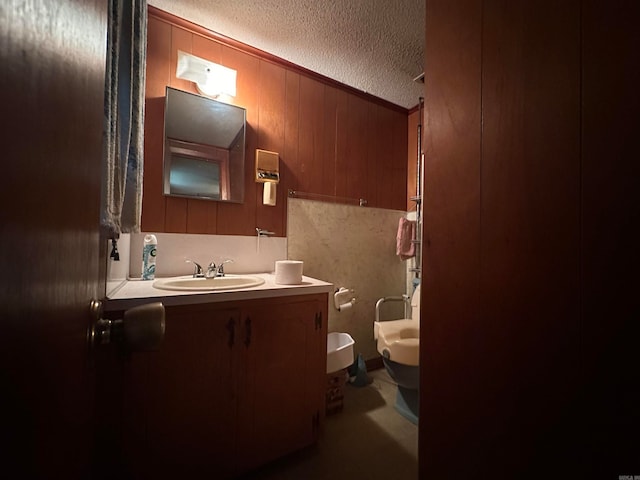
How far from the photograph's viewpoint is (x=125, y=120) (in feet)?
3.07

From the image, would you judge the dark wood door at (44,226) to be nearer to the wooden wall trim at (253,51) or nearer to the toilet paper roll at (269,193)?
the toilet paper roll at (269,193)

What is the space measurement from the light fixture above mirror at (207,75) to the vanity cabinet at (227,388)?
1.31 metres

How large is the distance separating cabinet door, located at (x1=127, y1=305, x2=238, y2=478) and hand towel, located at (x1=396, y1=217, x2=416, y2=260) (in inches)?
63.0

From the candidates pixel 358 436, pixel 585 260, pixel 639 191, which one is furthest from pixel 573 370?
pixel 358 436

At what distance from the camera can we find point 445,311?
0.65m

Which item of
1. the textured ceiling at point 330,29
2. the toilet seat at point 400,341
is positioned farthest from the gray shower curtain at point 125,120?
the toilet seat at point 400,341

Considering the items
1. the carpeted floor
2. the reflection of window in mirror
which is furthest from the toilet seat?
the reflection of window in mirror

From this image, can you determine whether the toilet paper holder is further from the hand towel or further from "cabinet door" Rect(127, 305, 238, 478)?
"cabinet door" Rect(127, 305, 238, 478)

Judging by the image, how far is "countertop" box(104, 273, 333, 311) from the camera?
0.94 m

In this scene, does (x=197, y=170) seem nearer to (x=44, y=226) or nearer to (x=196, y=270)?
(x=196, y=270)

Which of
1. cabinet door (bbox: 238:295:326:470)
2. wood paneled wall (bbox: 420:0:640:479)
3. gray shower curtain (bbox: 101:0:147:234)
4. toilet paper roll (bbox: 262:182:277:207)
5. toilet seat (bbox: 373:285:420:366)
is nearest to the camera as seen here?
wood paneled wall (bbox: 420:0:640:479)

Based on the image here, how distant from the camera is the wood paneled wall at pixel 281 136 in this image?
149 cm

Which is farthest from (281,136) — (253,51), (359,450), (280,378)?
(359,450)

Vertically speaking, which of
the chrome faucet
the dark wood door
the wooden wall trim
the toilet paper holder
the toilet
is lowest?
the toilet
